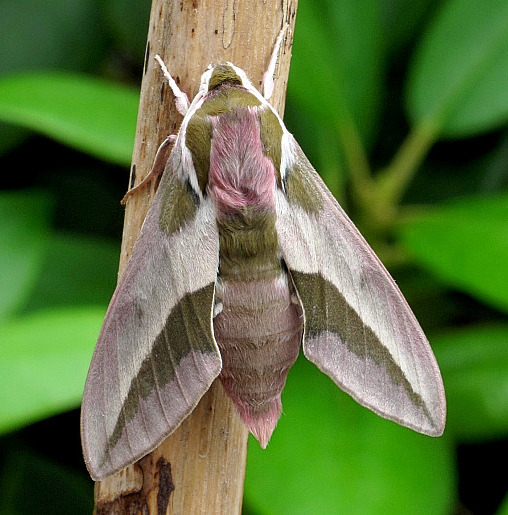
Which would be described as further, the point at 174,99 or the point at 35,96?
the point at 35,96

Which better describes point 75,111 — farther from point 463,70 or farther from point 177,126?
point 463,70

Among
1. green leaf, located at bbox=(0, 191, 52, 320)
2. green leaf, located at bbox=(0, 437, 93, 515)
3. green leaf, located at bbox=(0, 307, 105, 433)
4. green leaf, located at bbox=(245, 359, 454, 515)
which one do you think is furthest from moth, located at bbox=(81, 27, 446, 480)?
green leaf, located at bbox=(0, 437, 93, 515)

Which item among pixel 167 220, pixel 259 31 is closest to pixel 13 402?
pixel 167 220

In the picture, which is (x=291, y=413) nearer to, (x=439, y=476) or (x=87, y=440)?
(x=439, y=476)

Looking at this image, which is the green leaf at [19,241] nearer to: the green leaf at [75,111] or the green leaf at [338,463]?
the green leaf at [75,111]

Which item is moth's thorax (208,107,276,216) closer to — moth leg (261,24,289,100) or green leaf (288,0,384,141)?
moth leg (261,24,289,100)

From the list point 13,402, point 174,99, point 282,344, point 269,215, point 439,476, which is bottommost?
point 439,476
